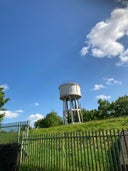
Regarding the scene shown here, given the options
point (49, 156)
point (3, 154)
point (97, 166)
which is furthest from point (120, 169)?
point (3, 154)

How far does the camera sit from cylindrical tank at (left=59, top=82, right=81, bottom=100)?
3856 cm

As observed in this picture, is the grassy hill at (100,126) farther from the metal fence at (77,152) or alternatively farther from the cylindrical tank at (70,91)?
the cylindrical tank at (70,91)

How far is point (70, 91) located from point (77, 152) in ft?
98.4

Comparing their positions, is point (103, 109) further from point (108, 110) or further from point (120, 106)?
point (120, 106)

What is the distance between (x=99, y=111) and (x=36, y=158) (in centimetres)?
5607

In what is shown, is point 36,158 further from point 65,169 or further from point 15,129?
point 15,129

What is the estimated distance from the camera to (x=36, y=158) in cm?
1037

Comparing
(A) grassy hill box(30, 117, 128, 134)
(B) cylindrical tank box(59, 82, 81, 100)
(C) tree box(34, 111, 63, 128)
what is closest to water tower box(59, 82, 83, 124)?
(B) cylindrical tank box(59, 82, 81, 100)

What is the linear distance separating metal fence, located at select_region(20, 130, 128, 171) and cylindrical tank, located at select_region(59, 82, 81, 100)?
2710 centimetres

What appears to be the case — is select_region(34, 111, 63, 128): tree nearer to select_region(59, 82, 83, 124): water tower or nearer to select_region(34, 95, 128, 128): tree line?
select_region(34, 95, 128, 128): tree line

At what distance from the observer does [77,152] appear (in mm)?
8555

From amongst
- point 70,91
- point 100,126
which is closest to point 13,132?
point 100,126

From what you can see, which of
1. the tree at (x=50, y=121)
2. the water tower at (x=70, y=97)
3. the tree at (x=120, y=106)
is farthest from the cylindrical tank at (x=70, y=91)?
the tree at (x=50, y=121)

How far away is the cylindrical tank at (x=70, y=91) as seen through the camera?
1518 inches
